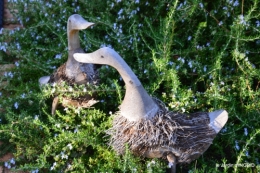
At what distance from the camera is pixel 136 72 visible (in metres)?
2.12

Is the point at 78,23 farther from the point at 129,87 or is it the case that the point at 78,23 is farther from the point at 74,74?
the point at 129,87

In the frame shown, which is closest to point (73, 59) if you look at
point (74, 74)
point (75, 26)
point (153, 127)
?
point (74, 74)

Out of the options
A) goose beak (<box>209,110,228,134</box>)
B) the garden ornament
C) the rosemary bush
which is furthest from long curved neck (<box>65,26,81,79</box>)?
goose beak (<box>209,110,228,134</box>)

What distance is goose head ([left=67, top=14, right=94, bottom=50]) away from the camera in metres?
1.67

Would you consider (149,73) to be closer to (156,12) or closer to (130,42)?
(130,42)

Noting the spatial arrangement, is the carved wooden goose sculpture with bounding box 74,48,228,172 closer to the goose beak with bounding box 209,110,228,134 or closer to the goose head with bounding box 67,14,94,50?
the goose beak with bounding box 209,110,228,134

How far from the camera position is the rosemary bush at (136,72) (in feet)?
5.91

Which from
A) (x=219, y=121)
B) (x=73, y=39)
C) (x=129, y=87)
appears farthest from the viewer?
(x=73, y=39)

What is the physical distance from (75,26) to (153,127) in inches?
24.4

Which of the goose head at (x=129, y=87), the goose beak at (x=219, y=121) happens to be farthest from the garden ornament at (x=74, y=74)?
the goose beak at (x=219, y=121)

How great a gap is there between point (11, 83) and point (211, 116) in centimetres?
134

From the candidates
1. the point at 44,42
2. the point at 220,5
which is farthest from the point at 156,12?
the point at 44,42

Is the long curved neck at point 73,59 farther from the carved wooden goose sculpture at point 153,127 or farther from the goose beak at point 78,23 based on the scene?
the carved wooden goose sculpture at point 153,127

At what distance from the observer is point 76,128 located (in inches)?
73.4
